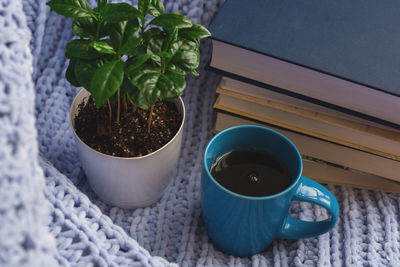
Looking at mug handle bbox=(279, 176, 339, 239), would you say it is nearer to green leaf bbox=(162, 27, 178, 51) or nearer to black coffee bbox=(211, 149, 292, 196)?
black coffee bbox=(211, 149, 292, 196)

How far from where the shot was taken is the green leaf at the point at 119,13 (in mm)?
452

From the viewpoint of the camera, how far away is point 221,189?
49 centimetres

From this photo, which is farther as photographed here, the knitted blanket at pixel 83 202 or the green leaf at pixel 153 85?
the green leaf at pixel 153 85

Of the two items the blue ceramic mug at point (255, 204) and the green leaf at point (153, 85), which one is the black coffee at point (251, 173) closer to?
the blue ceramic mug at point (255, 204)

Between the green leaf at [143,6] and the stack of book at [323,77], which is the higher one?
the green leaf at [143,6]

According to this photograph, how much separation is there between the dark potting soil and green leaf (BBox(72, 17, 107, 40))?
111 millimetres

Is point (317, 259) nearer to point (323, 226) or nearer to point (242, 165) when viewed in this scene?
point (323, 226)

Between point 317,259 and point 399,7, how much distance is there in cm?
37

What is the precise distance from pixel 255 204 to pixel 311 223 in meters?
0.11

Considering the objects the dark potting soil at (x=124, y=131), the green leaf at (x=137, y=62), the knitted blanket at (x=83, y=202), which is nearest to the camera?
the knitted blanket at (x=83, y=202)

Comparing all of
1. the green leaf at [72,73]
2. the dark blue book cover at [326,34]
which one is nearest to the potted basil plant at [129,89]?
the green leaf at [72,73]

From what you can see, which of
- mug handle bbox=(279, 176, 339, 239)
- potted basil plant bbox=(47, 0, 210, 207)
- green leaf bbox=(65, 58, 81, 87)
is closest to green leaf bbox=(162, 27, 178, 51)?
potted basil plant bbox=(47, 0, 210, 207)

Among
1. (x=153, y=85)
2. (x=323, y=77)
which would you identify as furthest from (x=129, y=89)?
(x=323, y=77)

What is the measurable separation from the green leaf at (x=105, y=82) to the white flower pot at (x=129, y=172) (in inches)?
4.5
